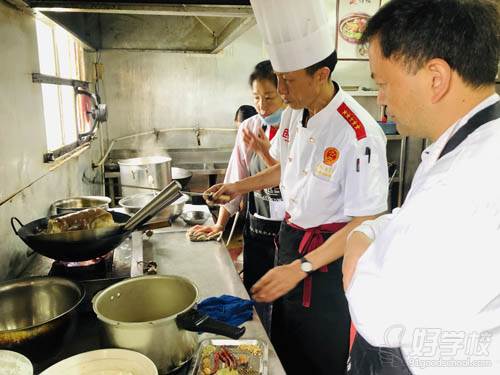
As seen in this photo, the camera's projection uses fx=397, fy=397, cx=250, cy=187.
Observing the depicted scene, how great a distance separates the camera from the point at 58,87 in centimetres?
282

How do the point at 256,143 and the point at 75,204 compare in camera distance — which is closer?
the point at 75,204

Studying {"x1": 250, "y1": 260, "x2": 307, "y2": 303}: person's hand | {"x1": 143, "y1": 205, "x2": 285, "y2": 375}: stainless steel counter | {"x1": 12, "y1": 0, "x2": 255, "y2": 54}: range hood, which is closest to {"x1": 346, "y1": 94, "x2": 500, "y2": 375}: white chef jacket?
{"x1": 143, "y1": 205, "x2": 285, "y2": 375}: stainless steel counter

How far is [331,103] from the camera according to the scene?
1843 millimetres

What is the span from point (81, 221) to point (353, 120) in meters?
1.27

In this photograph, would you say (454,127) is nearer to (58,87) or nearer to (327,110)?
(327,110)

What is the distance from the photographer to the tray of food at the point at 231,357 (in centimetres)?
109

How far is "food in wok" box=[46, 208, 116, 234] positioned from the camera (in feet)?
5.38

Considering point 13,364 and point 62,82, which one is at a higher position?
point 62,82

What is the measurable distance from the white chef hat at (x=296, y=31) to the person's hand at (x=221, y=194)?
0.78 metres

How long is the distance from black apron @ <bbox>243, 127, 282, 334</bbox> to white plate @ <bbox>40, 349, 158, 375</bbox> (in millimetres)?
1801

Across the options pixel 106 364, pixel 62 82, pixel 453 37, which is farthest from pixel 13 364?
pixel 62 82

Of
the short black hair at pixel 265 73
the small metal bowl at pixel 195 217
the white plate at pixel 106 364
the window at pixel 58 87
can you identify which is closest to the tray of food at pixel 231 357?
the white plate at pixel 106 364

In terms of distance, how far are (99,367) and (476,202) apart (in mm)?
943

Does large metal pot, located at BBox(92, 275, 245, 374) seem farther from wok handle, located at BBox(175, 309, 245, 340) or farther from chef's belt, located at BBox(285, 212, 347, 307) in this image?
chef's belt, located at BBox(285, 212, 347, 307)
